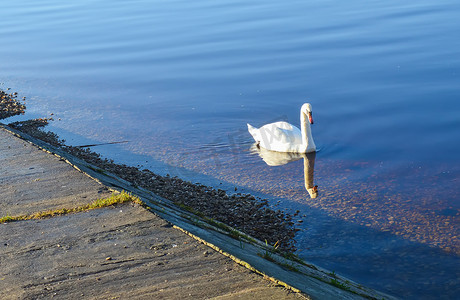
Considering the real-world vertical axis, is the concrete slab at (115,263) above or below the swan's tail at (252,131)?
above

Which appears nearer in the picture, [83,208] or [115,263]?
[115,263]

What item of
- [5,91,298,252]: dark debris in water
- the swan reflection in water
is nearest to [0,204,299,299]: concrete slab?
[5,91,298,252]: dark debris in water

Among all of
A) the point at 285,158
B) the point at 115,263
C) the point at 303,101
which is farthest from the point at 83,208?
the point at 303,101

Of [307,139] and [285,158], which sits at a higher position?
[307,139]

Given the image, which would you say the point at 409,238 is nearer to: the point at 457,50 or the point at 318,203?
the point at 318,203

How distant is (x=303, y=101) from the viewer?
52.3 ft

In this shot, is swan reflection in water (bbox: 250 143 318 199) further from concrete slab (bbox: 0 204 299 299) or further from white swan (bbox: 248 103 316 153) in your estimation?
concrete slab (bbox: 0 204 299 299)

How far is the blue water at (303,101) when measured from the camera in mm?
9211

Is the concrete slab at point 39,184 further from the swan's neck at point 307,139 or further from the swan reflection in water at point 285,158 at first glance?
the swan's neck at point 307,139

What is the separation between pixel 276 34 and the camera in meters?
23.0

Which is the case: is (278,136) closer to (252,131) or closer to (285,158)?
(285,158)

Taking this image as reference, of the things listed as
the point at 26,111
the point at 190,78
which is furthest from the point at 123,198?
the point at 190,78

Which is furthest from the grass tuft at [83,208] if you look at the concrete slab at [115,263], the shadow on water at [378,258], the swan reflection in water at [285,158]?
the swan reflection in water at [285,158]

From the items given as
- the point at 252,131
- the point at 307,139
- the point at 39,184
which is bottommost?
the point at 307,139
